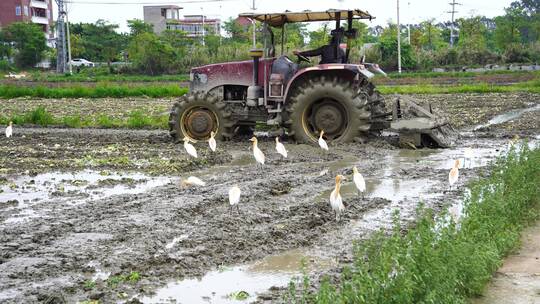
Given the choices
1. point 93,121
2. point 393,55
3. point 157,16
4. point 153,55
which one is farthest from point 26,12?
point 93,121

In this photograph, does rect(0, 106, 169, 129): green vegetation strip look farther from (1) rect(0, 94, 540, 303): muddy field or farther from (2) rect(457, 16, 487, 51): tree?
(2) rect(457, 16, 487, 51): tree

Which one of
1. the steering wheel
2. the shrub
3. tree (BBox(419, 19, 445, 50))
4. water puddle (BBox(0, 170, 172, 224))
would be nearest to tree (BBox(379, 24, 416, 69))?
tree (BBox(419, 19, 445, 50))

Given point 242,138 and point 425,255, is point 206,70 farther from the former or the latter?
point 425,255

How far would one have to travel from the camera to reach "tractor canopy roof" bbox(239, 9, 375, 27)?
13.5m

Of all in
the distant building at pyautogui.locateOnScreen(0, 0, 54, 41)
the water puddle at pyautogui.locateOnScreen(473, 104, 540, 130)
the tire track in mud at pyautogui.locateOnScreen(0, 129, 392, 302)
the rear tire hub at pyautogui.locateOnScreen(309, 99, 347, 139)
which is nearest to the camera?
the tire track in mud at pyautogui.locateOnScreen(0, 129, 392, 302)

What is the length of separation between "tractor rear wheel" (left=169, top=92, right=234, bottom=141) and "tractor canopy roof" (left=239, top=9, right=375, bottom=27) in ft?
5.86

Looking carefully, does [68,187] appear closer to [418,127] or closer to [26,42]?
[418,127]

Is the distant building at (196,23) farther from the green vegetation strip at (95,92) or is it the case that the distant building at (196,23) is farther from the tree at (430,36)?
the green vegetation strip at (95,92)

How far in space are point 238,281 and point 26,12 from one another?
9443cm

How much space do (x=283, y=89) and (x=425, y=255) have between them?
9011mm

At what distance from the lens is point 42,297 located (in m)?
5.30

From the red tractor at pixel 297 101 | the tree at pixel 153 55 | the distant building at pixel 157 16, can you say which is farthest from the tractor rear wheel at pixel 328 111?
the distant building at pixel 157 16

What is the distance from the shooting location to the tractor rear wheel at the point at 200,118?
46.1 feet

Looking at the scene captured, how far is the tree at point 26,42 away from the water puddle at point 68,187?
66.7 m
